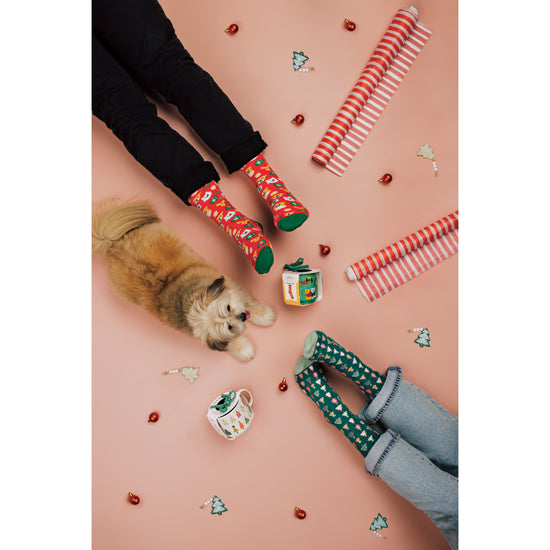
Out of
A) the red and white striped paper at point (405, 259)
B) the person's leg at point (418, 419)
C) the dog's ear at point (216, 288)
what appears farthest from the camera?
the red and white striped paper at point (405, 259)

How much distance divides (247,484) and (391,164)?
4.18ft

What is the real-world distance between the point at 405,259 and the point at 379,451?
67 centimetres

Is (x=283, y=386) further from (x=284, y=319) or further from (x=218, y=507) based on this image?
(x=218, y=507)

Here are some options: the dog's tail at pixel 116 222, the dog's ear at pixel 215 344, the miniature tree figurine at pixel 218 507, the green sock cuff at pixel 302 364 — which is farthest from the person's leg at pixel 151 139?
the miniature tree figurine at pixel 218 507

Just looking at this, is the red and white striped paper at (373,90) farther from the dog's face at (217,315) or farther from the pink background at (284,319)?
the dog's face at (217,315)

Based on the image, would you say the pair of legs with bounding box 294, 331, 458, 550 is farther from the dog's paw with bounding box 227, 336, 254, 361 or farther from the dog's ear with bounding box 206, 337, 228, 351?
the dog's ear with bounding box 206, 337, 228, 351

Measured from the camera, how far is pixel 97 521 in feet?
4.70

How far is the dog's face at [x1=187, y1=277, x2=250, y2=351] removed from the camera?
1.26 metres

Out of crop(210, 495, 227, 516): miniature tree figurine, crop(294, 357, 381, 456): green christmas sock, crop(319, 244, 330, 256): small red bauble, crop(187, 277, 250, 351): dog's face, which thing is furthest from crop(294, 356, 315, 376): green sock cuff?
crop(210, 495, 227, 516): miniature tree figurine

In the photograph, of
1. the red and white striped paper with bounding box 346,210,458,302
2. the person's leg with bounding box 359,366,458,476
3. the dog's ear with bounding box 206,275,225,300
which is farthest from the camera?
the red and white striped paper with bounding box 346,210,458,302

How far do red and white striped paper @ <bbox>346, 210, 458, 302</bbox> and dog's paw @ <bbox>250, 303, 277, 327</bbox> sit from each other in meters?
0.32

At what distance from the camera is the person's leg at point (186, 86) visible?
4.15ft

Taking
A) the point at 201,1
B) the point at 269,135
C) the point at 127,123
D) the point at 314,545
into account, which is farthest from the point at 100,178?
the point at 314,545

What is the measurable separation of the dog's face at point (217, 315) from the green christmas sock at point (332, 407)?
1.03 ft
